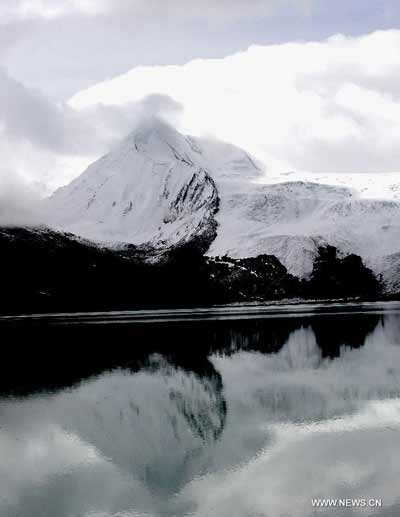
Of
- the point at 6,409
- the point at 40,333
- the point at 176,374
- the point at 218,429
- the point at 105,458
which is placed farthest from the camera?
the point at 40,333

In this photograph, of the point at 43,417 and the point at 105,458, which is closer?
the point at 105,458

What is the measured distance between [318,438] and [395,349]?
106ft

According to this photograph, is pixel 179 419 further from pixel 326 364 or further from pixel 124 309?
pixel 124 309

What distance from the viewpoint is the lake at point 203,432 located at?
25.2 metres

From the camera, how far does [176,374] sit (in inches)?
2165

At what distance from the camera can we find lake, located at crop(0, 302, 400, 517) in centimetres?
2517

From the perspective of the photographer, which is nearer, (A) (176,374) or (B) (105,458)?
(B) (105,458)

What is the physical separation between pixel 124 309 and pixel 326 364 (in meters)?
126

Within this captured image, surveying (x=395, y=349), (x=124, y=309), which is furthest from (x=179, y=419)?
(x=124, y=309)

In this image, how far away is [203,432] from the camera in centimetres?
3497

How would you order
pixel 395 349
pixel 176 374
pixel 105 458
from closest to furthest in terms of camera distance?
1. pixel 105 458
2. pixel 176 374
3. pixel 395 349

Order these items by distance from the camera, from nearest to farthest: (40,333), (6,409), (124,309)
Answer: (6,409) → (40,333) → (124,309)

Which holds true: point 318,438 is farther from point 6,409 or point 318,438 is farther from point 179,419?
point 6,409

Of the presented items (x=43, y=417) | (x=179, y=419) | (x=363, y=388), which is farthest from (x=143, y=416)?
(x=363, y=388)
